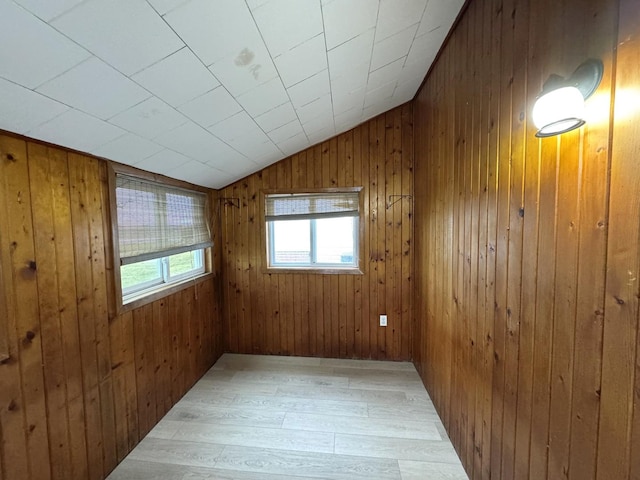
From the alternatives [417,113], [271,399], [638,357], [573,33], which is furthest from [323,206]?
[638,357]

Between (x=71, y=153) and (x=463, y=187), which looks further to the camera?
(x=463, y=187)

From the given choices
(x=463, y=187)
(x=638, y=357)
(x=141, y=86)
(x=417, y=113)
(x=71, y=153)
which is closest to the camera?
(x=638, y=357)

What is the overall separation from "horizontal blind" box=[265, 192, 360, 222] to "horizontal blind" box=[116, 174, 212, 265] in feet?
2.41

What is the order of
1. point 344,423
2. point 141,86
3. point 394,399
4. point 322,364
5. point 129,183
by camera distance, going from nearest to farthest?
point 141,86
point 129,183
point 344,423
point 394,399
point 322,364

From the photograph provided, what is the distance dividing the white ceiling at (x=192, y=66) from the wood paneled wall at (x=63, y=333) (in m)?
0.22

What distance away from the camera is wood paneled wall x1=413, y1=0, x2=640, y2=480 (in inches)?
28.0

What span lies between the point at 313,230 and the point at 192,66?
2.07 m

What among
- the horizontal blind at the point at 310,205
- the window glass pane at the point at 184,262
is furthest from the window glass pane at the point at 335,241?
the window glass pane at the point at 184,262

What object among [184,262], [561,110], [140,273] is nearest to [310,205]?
[184,262]

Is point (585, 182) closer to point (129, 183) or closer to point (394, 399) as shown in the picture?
point (394, 399)

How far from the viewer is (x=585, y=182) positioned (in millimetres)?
811

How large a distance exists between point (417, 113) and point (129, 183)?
8.08 feet

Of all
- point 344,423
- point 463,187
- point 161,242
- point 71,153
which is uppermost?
point 71,153

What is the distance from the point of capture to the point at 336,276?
3006 millimetres
